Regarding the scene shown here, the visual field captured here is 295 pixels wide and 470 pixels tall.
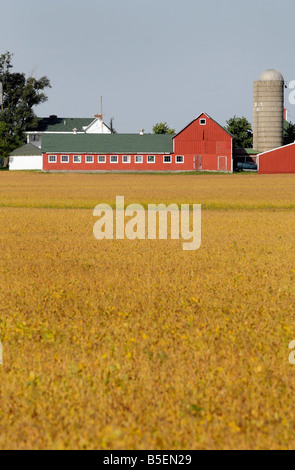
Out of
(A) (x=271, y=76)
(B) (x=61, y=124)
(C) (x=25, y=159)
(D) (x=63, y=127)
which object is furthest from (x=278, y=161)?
(B) (x=61, y=124)

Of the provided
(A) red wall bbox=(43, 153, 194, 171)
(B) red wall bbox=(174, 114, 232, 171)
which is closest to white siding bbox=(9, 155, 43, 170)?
(A) red wall bbox=(43, 153, 194, 171)

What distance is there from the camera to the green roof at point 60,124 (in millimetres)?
127562

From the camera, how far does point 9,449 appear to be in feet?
18.3

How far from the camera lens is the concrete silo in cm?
10219

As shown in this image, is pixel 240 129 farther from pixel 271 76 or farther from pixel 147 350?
pixel 147 350

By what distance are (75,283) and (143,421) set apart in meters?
7.10

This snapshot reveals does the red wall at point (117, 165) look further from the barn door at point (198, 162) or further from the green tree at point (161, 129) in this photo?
the green tree at point (161, 129)

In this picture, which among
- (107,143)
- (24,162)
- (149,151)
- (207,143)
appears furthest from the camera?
(24,162)

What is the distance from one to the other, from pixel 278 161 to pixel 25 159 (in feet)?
146

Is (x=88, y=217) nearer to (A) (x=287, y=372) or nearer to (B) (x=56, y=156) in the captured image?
(A) (x=287, y=372)

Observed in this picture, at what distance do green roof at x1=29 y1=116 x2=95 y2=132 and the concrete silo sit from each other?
4038cm

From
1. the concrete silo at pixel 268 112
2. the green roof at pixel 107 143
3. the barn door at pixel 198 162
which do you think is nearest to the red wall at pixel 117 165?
the green roof at pixel 107 143

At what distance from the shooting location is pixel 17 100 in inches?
4668

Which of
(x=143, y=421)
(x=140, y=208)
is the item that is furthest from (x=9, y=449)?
(x=140, y=208)
